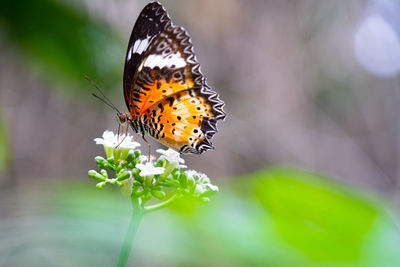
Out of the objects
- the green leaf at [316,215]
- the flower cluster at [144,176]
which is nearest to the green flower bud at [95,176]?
the flower cluster at [144,176]

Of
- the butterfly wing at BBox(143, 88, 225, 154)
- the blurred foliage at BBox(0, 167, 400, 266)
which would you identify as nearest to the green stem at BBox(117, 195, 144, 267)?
the butterfly wing at BBox(143, 88, 225, 154)

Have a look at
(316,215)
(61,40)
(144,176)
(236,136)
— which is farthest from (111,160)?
(236,136)

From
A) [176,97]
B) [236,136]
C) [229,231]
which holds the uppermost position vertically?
[236,136]

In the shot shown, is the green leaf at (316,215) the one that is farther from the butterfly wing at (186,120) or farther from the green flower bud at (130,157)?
the green flower bud at (130,157)

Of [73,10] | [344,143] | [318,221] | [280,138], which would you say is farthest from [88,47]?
[344,143]

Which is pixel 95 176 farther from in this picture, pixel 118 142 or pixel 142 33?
pixel 142 33

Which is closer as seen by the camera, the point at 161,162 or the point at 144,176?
the point at 144,176

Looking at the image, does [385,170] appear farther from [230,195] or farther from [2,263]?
[2,263]

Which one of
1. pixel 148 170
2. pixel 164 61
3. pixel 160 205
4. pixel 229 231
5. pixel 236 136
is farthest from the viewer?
pixel 236 136
